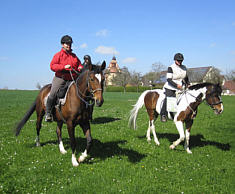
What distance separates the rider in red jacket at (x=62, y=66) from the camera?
594cm

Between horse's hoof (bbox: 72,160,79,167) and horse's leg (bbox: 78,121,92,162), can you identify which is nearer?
horse's hoof (bbox: 72,160,79,167)

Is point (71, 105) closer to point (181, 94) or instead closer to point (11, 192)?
point (11, 192)

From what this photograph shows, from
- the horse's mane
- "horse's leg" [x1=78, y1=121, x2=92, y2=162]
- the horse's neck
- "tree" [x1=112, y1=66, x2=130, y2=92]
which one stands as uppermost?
"tree" [x1=112, y1=66, x2=130, y2=92]

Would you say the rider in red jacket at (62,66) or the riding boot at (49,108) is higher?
the rider in red jacket at (62,66)

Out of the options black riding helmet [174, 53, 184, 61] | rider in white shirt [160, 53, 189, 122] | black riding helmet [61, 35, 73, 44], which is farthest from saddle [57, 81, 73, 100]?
black riding helmet [174, 53, 184, 61]

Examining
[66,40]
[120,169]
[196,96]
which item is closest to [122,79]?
[196,96]

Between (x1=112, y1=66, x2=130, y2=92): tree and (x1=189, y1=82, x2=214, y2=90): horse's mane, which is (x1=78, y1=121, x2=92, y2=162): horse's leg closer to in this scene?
(x1=189, y1=82, x2=214, y2=90): horse's mane

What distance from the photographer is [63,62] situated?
6.08 meters

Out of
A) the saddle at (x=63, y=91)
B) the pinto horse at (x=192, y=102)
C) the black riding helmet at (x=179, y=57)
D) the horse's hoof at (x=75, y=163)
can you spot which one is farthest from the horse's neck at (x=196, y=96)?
the horse's hoof at (x=75, y=163)

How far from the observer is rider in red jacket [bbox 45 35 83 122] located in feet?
19.5

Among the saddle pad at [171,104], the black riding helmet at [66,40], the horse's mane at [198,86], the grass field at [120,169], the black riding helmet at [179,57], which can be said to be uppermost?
the black riding helmet at [66,40]

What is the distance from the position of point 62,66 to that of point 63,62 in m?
0.29

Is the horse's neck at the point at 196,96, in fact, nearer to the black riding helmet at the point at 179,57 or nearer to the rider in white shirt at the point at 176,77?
the rider in white shirt at the point at 176,77

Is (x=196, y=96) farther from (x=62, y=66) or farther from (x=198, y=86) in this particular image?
(x=62, y=66)
